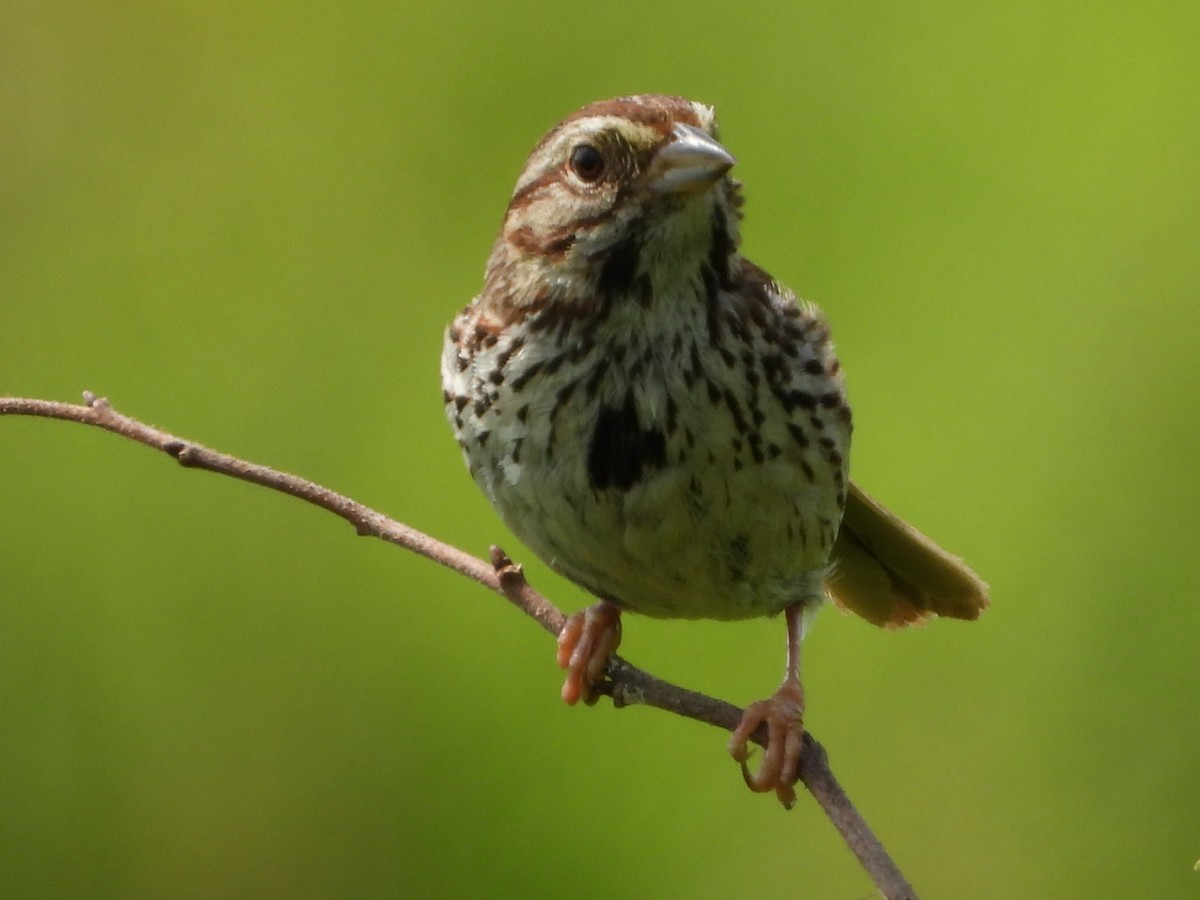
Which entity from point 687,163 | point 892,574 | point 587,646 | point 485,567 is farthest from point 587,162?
point 892,574

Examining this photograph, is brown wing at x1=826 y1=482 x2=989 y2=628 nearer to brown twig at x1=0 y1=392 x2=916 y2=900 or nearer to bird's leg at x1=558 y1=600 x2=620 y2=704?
bird's leg at x1=558 y1=600 x2=620 y2=704

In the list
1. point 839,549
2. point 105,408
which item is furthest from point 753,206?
point 105,408

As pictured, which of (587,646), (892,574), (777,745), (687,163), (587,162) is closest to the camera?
(687,163)

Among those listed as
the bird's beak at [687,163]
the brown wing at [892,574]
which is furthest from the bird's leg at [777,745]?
the bird's beak at [687,163]

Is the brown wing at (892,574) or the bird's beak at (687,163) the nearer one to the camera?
the bird's beak at (687,163)

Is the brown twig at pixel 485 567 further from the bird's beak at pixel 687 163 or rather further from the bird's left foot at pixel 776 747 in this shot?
the bird's beak at pixel 687 163

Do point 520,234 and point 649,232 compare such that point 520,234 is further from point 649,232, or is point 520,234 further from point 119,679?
point 119,679

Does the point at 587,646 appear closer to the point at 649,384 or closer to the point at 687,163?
the point at 649,384
